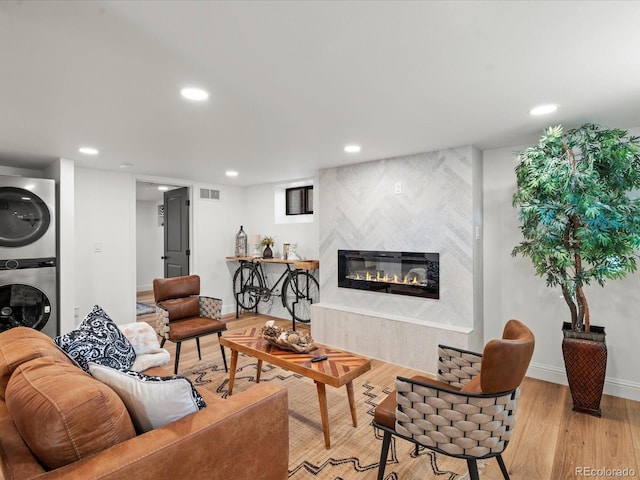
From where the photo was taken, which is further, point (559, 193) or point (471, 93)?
point (559, 193)

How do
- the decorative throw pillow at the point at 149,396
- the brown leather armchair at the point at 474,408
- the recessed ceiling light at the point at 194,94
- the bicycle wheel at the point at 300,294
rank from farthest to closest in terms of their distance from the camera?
the bicycle wheel at the point at 300,294, the recessed ceiling light at the point at 194,94, the brown leather armchair at the point at 474,408, the decorative throw pillow at the point at 149,396

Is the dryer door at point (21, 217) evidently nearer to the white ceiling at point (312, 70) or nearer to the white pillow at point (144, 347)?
the white ceiling at point (312, 70)

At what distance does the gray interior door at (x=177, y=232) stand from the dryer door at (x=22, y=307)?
207cm

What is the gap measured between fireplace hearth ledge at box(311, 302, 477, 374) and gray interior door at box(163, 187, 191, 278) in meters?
2.69

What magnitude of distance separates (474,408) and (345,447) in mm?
1052

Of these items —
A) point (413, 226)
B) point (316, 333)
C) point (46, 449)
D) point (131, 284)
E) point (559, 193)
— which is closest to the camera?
point (46, 449)

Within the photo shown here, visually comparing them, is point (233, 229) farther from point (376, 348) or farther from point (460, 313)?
point (460, 313)

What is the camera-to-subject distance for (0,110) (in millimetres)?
2412

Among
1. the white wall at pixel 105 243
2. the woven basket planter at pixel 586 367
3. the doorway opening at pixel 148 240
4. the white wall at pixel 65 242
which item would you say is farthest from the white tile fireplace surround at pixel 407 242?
the doorway opening at pixel 148 240

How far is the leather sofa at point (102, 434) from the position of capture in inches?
39.6

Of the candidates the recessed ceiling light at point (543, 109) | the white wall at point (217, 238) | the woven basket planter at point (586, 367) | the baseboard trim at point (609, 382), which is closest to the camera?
the recessed ceiling light at point (543, 109)

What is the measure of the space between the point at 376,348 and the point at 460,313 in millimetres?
1014

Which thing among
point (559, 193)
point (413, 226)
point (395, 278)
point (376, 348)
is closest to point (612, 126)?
point (559, 193)

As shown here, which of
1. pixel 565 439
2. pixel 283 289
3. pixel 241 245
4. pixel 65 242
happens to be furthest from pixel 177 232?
pixel 565 439
